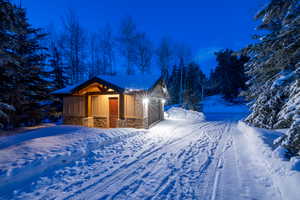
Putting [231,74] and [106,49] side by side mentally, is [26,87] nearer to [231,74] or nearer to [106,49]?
[106,49]

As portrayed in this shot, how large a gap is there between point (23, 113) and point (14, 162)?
9.47 meters

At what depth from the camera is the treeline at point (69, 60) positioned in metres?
9.91

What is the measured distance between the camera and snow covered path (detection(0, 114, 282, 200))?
2.56m

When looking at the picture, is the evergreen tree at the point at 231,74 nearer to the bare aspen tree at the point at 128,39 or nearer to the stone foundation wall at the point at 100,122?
the bare aspen tree at the point at 128,39

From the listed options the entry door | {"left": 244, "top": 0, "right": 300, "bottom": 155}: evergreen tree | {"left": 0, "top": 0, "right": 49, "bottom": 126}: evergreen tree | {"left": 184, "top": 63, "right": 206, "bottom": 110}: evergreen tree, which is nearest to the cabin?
the entry door

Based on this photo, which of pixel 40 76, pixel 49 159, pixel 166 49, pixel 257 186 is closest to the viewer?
pixel 257 186

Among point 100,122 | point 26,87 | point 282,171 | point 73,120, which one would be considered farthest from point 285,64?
point 26,87

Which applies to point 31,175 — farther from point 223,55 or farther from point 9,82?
point 223,55

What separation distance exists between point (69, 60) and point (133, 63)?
8.84 meters

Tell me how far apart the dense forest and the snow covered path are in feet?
3.86

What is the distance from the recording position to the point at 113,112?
32.9ft

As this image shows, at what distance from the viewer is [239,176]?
3.21 metres

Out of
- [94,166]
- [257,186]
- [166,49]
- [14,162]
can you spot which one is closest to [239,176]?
[257,186]

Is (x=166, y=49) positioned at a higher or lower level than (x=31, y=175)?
higher
